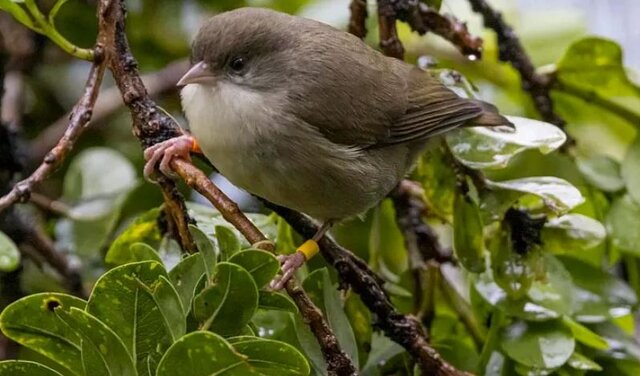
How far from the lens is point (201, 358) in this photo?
0.81m

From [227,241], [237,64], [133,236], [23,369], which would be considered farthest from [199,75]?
[23,369]

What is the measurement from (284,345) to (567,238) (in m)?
0.67

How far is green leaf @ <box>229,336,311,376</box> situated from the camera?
0.84 metres

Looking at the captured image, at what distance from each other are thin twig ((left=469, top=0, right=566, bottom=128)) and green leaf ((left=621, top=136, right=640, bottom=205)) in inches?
4.9

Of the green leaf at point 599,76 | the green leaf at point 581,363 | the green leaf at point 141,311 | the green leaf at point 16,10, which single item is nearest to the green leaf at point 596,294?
the green leaf at point 581,363

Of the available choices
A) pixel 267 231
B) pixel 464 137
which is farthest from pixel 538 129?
pixel 267 231

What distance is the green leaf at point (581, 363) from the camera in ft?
4.17

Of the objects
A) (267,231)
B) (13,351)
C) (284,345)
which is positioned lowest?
(13,351)

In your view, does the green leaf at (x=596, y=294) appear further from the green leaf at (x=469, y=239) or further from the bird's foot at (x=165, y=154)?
the bird's foot at (x=165, y=154)

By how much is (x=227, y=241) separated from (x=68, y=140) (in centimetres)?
24

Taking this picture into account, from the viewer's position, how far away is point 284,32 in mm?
1554

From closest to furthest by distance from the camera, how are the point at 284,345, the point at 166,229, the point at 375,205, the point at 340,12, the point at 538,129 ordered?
1. the point at 284,345
2. the point at 166,229
3. the point at 538,129
4. the point at 375,205
5. the point at 340,12

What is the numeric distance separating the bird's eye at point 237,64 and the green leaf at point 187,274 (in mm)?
603

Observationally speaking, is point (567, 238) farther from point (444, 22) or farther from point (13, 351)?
point (13, 351)
